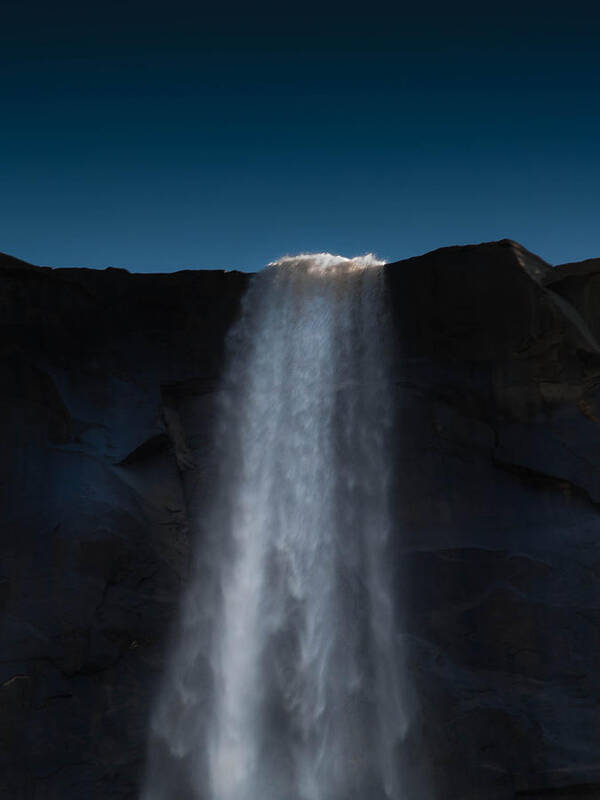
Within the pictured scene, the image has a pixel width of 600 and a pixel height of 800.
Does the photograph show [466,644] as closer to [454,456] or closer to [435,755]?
[435,755]

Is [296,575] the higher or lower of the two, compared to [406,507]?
lower

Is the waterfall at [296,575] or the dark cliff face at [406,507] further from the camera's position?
the waterfall at [296,575]

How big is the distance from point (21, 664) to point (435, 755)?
6989mm

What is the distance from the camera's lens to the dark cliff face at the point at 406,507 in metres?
11.5

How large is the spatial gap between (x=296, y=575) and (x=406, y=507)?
243 cm

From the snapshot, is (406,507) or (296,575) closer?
(296,575)

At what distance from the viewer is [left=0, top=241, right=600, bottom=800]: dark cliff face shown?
452 inches

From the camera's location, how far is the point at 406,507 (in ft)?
43.8

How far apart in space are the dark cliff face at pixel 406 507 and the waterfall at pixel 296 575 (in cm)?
43

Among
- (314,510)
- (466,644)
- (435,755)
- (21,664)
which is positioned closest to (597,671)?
(466,644)

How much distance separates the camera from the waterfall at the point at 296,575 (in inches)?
458

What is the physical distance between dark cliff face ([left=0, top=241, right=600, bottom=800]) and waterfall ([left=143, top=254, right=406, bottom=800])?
0.43 meters

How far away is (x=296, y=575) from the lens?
12898mm

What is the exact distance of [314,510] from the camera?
13352mm
